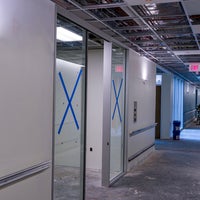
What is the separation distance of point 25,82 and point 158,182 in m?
4.12

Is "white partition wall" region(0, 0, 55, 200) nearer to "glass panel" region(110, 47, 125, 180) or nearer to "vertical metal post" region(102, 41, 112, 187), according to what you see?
"vertical metal post" region(102, 41, 112, 187)

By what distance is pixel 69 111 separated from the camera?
4.10 metres

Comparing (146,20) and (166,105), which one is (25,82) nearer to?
(146,20)

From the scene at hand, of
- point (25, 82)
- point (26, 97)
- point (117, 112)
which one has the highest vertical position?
point (25, 82)

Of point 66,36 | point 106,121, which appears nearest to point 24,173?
point 66,36

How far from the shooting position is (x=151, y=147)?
368 inches

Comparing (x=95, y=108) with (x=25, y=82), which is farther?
(x=95, y=108)

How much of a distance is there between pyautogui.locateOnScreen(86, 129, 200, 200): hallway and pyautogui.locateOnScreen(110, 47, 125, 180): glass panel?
37 centimetres

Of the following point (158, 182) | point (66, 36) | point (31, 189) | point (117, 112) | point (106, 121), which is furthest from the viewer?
point (117, 112)

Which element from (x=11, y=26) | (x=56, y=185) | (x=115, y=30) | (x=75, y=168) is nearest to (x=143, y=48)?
(x=115, y=30)

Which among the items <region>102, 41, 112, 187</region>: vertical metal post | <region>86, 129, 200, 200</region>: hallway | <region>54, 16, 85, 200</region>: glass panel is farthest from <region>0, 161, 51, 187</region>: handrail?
<region>102, 41, 112, 187</region>: vertical metal post

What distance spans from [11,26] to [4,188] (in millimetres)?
1444

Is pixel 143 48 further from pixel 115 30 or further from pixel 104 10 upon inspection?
pixel 104 10

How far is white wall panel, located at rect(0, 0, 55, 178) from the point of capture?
2652 mm
